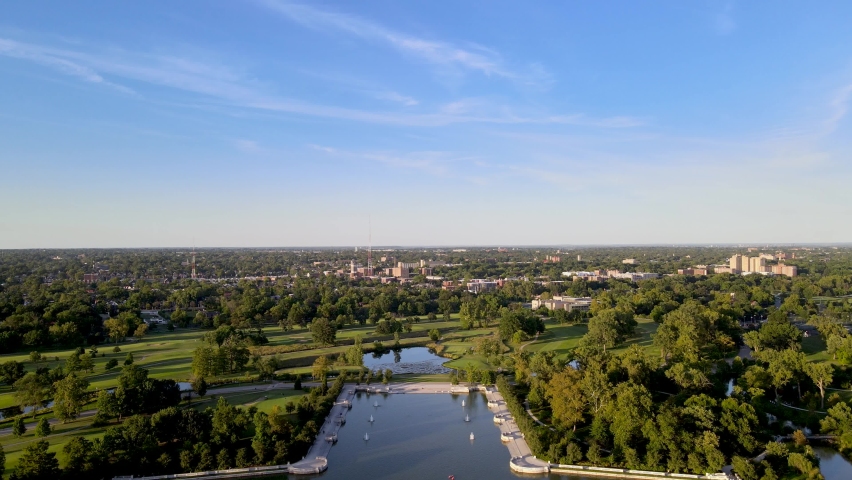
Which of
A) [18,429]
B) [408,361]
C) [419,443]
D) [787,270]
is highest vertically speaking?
[787,270]

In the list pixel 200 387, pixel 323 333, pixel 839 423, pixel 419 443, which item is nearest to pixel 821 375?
pixel 839 423

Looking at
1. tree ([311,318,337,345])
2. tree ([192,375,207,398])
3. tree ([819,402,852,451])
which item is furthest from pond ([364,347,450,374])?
tree ([819,402,852,451])

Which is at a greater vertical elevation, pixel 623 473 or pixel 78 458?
pixel 78 458

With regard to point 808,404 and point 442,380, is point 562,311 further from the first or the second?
point 808,404

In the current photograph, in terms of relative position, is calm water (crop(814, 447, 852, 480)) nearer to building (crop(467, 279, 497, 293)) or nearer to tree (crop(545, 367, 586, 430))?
tree (crop(545, 367, 586, 430))

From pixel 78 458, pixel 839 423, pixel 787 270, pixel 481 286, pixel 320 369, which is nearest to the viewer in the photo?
pixel 78 458

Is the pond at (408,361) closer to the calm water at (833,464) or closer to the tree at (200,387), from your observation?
the tree at (200,387)

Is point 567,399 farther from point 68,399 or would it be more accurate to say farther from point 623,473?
point 68,399
